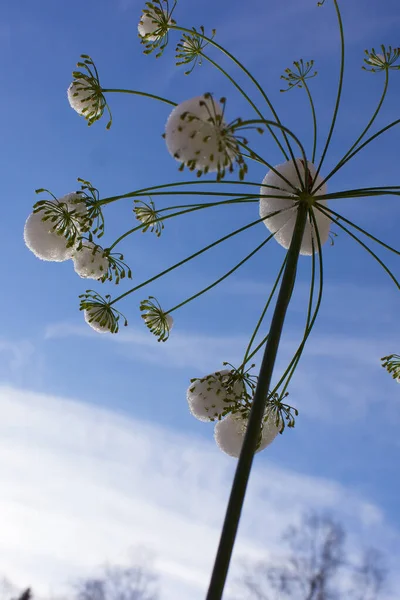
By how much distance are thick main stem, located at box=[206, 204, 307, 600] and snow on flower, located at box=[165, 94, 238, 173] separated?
445 millimetres

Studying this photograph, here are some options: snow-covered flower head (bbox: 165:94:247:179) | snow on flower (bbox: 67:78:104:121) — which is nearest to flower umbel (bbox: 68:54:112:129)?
snow on flower (bbox: 67:78:104:121)

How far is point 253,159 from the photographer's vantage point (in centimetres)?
233

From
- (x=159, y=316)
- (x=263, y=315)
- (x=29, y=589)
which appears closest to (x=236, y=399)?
(x=263, y=315)

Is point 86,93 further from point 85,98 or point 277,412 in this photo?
point 277,412

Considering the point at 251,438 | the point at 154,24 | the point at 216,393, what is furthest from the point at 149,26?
the point at 251,438

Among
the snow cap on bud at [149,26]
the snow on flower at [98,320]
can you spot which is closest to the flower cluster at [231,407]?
the snow on flower at [98,320]

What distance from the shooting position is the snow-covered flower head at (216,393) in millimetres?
2564

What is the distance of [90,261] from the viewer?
2.74 metres

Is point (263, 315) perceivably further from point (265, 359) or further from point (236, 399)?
point (265, 359)

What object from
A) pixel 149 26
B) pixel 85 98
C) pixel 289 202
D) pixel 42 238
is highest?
pixel 149 26

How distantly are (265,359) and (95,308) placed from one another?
3.65 ft

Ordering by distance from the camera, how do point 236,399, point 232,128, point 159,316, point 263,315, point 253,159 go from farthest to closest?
point 159,316 → point 263,315 → point 236,399 → point 253,159 → point 232,128

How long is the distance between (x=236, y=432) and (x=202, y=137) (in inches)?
50.0

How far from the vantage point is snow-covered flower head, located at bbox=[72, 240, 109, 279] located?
107 inches
